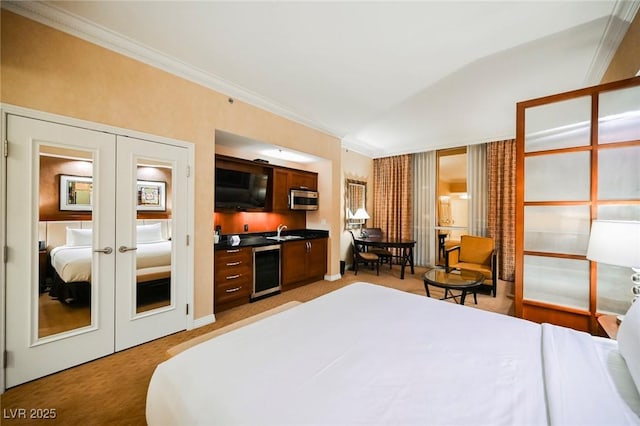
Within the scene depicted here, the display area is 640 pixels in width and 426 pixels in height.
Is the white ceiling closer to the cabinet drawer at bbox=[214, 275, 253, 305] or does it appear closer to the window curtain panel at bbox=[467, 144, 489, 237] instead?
the window curtain panel at bbox=[467, 144, 489, 237]

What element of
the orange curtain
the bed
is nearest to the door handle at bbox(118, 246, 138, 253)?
the bed

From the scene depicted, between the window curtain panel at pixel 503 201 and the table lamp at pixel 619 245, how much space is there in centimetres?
339

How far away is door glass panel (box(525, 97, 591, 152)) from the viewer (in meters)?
2.25

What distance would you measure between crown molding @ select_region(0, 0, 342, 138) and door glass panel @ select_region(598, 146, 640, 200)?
3.60 metres

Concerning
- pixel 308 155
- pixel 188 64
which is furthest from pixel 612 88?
pixel 188 64

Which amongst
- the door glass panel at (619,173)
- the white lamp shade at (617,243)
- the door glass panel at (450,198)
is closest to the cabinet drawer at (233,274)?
the white lamp shade at (617,243)

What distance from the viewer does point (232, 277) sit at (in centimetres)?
337

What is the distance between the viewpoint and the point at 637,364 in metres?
1.00

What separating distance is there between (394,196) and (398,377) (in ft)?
18.4

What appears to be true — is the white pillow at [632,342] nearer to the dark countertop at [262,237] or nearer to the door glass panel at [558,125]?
the door glass panel at [558,125]

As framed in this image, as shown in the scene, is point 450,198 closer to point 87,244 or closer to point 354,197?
point 354,197

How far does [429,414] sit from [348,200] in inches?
202

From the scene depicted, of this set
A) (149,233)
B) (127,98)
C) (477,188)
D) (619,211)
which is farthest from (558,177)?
(127,98)

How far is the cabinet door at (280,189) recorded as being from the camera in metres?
4.41
